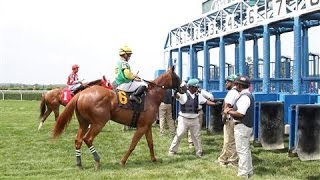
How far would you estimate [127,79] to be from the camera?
7.97 metres

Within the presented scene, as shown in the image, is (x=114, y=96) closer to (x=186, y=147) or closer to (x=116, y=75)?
(x=116, y=75)

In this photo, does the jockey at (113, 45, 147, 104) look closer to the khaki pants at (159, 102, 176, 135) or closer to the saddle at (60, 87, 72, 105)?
the khaki pants at (159, 102, 176, 135)

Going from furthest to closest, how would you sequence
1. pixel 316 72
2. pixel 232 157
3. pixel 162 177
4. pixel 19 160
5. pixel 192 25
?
pixel 192 25 < pixel 316 72 < pixel 19 160 < pixel 232 157 < pixel 162 177

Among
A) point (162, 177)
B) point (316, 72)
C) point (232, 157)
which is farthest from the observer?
point (316, 72)

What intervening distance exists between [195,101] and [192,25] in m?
8.68

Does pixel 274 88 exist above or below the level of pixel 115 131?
above

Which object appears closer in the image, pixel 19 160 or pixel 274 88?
pixel 19 160

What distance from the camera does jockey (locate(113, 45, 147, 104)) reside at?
26.0 feet

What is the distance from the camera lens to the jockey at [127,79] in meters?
7.93

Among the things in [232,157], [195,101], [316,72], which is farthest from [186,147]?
[316,72]

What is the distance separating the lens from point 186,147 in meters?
9.95

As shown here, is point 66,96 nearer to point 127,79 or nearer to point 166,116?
point 166,116

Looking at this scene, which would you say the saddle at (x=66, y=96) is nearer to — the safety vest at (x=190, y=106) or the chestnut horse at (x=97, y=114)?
the safety vest at (x=190, y=106)

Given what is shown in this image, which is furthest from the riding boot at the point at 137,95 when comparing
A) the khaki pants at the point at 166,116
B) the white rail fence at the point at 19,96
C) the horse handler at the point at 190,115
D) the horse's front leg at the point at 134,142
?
the white rail fence at the point at 19,96
